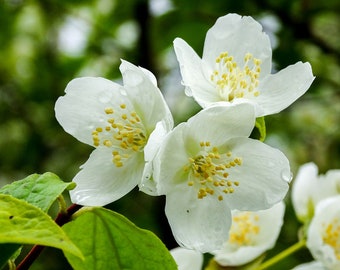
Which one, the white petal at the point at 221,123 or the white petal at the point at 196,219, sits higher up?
the white petal at the point at 221,123

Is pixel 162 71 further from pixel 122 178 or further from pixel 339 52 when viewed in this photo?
pixel 122 178

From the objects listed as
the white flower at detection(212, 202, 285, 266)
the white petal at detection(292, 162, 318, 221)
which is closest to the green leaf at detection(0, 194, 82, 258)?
the white flower at detection(212, 202, 285, 266)

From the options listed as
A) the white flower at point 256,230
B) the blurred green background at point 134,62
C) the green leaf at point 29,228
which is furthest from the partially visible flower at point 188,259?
the blurred green background at point 134,62

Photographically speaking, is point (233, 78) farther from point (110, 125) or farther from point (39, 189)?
point (39, 189)

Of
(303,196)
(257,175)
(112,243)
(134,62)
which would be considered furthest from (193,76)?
(134,62)

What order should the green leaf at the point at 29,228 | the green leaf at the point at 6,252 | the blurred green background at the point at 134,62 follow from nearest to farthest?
the green leaf at the point at 29,228 < the green leaf at the point at 6,252 < the blurred green background at the point at 134,62

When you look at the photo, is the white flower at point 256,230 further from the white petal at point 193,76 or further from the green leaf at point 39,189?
the green leaf at point 39,189
